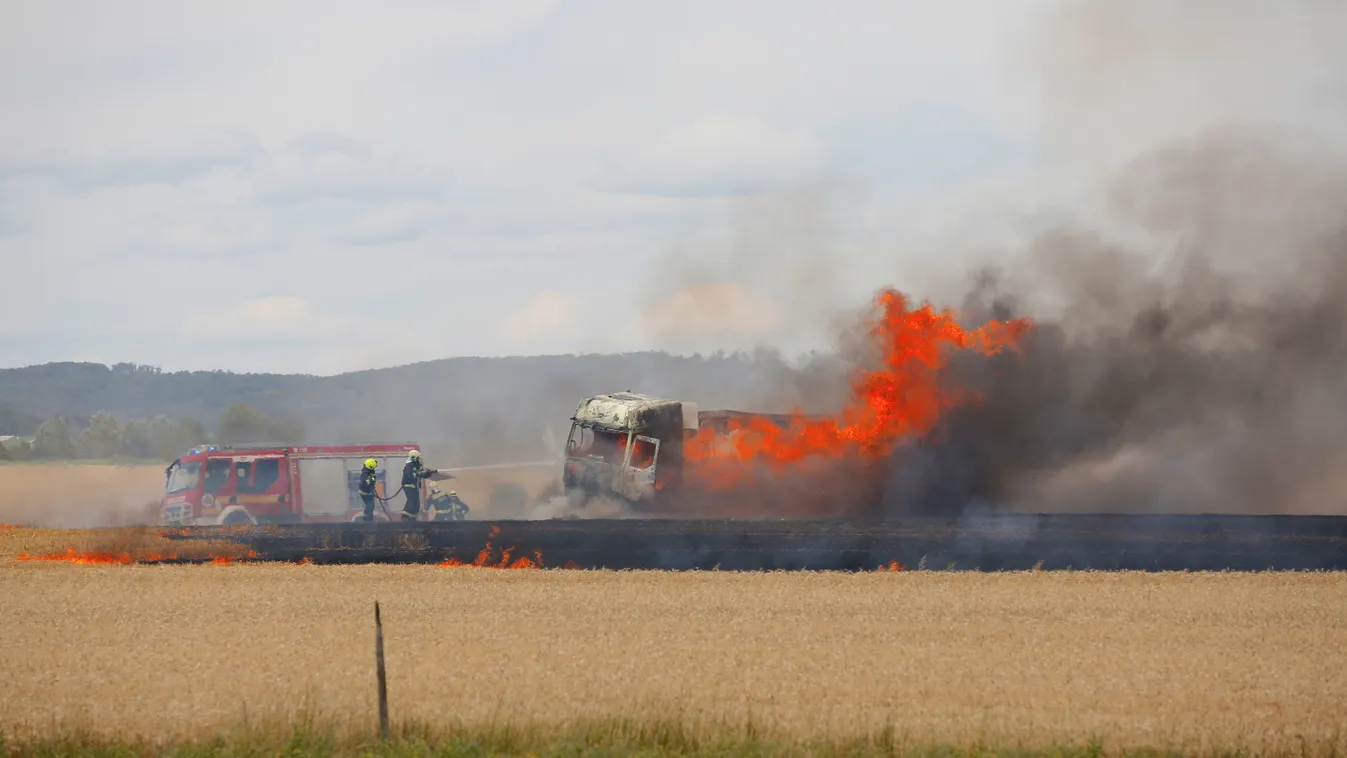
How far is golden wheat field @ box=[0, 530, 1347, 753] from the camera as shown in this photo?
51.5 feet

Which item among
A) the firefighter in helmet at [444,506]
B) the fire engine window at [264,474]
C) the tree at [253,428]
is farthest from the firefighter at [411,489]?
the tree at [253,428]

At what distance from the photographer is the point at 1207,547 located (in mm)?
27969

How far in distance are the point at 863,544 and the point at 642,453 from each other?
10.7m

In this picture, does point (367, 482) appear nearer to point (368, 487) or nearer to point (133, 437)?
point (368, 487)

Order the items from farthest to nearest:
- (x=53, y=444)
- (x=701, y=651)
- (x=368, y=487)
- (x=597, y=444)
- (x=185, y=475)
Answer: (x=53, y=444) < (x=185, y=475) < (x=597, y=444) < (x=368, y=487) < (x=701, y=651)

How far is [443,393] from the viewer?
96.5 m

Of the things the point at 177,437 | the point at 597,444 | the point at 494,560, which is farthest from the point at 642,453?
the point at 177,437

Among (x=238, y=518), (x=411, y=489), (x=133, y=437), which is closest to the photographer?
(x=411, y=489)

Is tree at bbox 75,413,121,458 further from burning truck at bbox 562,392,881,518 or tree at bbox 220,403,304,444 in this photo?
burning truck at bbox 562,392,881,518

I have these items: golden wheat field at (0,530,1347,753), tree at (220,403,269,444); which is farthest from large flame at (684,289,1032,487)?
tree at (220,403,269,444)

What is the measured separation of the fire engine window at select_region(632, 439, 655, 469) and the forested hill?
8.03 meters

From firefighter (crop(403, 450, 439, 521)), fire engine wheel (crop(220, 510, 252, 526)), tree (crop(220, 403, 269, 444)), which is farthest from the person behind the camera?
tree (crop(220, 403, 269, 444))

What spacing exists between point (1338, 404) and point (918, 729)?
102 ft

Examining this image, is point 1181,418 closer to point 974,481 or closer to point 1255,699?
point 974,481
